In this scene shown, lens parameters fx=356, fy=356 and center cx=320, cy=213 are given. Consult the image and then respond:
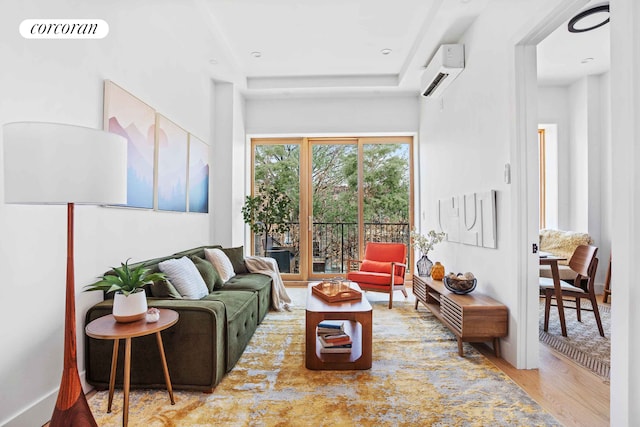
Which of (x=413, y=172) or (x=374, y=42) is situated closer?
(x=374, y=42)

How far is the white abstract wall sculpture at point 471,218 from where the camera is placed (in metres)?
2.96

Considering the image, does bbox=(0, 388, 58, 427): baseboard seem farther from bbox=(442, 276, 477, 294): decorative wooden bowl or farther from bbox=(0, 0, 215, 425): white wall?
bbox=(442, 276, 477, 294): decorative wooden bowl

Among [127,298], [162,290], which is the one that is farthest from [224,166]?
[127,298]

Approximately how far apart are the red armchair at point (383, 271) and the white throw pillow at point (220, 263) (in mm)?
1558

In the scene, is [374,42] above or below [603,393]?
above

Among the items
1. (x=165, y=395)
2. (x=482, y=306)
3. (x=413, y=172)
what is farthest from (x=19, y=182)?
(x=413, y=172)

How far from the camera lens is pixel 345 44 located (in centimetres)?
406

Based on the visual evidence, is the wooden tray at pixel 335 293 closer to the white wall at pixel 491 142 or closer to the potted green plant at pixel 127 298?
the white wall at pixel 491 142

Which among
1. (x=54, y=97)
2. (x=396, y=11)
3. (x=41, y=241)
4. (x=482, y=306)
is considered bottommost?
(x=482, y=306)

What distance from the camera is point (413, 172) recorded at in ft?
18.8

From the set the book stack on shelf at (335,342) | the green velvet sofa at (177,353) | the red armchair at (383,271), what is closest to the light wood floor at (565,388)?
the green velvet sofa at (177,353)

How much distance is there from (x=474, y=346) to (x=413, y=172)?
129 inches

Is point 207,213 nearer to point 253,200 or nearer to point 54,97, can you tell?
point 253,200

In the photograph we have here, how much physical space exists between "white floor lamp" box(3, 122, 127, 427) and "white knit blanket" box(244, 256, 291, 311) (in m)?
2.58
